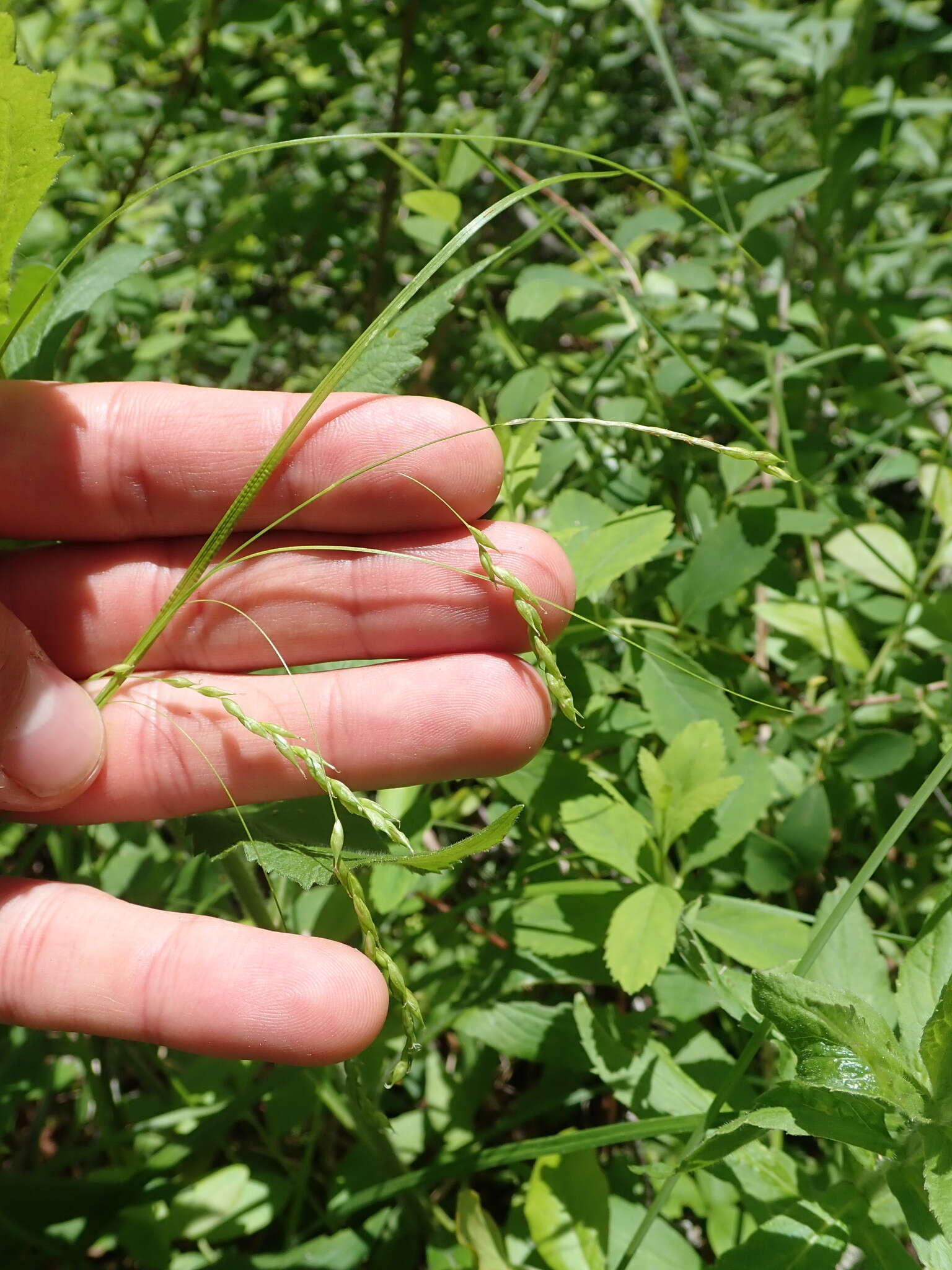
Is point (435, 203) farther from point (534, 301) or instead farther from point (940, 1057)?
point (940, 1057)

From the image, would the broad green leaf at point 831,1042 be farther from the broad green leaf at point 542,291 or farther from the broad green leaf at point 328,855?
the broad green leaf at point 542,291

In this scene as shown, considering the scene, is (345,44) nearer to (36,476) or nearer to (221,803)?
(36,476)

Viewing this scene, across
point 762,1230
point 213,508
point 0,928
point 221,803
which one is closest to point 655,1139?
point 762,1230

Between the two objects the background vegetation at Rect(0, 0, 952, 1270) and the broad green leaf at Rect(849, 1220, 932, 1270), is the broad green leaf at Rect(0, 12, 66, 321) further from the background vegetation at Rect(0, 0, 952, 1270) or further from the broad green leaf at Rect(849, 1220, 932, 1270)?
the broad green leaf at Rect(849, 1220, 932, 1270)

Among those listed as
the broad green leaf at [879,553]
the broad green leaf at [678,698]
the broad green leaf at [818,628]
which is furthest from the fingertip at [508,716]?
the broad green leaf at [879,553]

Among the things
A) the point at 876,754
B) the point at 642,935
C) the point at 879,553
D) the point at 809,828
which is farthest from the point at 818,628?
the point at 642,935

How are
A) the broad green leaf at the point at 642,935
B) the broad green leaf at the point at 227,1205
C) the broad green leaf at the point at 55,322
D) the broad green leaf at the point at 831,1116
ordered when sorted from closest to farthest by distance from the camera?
the broad green leaf at the point at 831,1116 < the broad green leaf at the point at 642,935 < the broad green leaf at the point at 55,322 < the broad green leaf at the point at 227,1205
